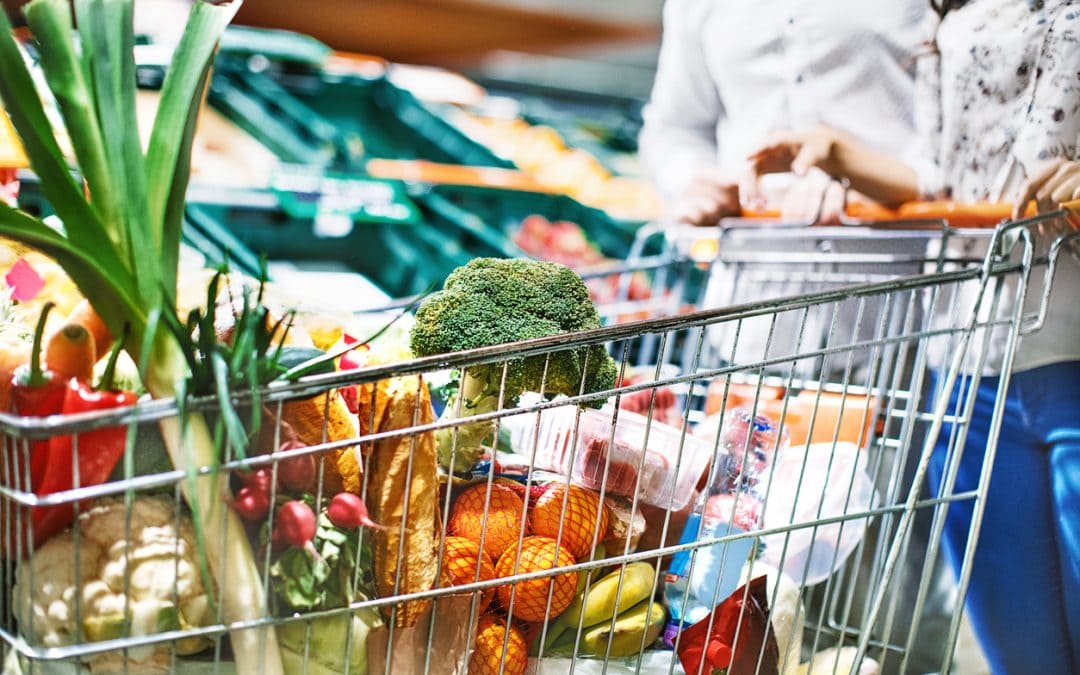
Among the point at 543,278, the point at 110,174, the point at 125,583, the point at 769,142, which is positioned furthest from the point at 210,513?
the point at 769,142

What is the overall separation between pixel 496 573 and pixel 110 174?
0.60 meters

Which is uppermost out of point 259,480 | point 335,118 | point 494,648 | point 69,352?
point 335,118

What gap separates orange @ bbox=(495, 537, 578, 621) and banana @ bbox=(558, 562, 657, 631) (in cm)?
3

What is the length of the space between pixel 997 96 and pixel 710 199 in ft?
1.89

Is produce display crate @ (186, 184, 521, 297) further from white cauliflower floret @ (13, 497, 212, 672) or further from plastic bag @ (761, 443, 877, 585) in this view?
white cauliflower floret @ (13, 497, 212, 672)

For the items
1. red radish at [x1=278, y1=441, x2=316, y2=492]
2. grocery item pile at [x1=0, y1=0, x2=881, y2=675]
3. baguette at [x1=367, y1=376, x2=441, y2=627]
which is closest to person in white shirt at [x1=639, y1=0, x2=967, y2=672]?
grocery item pile at [x1=0, y1=0, x2=881, y2=675]

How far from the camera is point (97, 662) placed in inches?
40.5

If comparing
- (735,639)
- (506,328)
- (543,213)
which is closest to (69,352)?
(506,328)

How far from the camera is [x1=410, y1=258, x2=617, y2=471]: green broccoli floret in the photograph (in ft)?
3.86

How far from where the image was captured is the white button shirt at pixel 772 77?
1.98 metres

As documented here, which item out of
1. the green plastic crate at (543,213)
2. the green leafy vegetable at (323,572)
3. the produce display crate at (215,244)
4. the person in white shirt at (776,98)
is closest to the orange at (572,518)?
the green leafy vegetable at (323,572)

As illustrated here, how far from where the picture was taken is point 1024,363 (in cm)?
177

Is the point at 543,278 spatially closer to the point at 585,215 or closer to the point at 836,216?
the point at 836,216

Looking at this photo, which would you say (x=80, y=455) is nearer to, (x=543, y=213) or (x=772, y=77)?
(x=772, y=77)
